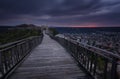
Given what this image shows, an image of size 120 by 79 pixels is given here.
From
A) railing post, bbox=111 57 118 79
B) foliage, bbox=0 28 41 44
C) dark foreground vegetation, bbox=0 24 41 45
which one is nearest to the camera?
railing post, bbox=111 57 118 79

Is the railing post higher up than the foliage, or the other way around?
the railing post

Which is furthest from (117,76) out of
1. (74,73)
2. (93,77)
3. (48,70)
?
(48,70)

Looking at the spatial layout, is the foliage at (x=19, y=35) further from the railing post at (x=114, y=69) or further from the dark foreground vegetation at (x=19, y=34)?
the railing post at (x=114, y=69)

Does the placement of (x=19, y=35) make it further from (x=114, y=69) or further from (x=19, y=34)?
(x=114, y=69)

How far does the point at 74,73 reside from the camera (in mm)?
4805

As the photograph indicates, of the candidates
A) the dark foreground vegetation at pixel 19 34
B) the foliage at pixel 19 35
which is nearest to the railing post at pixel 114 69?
the dark foreground vegetation at pixel 19 34

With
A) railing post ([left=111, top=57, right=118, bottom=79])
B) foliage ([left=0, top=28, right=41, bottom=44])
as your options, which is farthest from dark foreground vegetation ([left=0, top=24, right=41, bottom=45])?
railing post ([left=111, top=57, right=118, bottom=79])

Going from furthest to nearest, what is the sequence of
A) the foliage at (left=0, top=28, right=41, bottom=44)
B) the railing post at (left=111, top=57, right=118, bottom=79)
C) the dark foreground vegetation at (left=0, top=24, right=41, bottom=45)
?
the dark foreground vegetation at (left=0, top=24, right=41, bottom=45), the foliage at (left=0, top=28, right=41, bottom=44), the railing post at (left=111, top=57, right=118, bottom=79)

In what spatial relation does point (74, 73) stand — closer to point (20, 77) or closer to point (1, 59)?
point (20, 77)

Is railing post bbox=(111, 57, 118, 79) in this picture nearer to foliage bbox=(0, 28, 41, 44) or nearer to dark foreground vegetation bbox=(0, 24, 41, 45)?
dark foreground vegetation bbox=(0, 24, 41, 45)

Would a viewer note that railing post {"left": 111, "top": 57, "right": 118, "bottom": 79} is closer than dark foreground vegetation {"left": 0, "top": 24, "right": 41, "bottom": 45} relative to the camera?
Yes

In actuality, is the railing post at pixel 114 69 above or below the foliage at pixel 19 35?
above

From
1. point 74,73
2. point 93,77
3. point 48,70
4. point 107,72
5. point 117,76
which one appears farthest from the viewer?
point 48,70

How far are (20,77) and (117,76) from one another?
9.61ft
